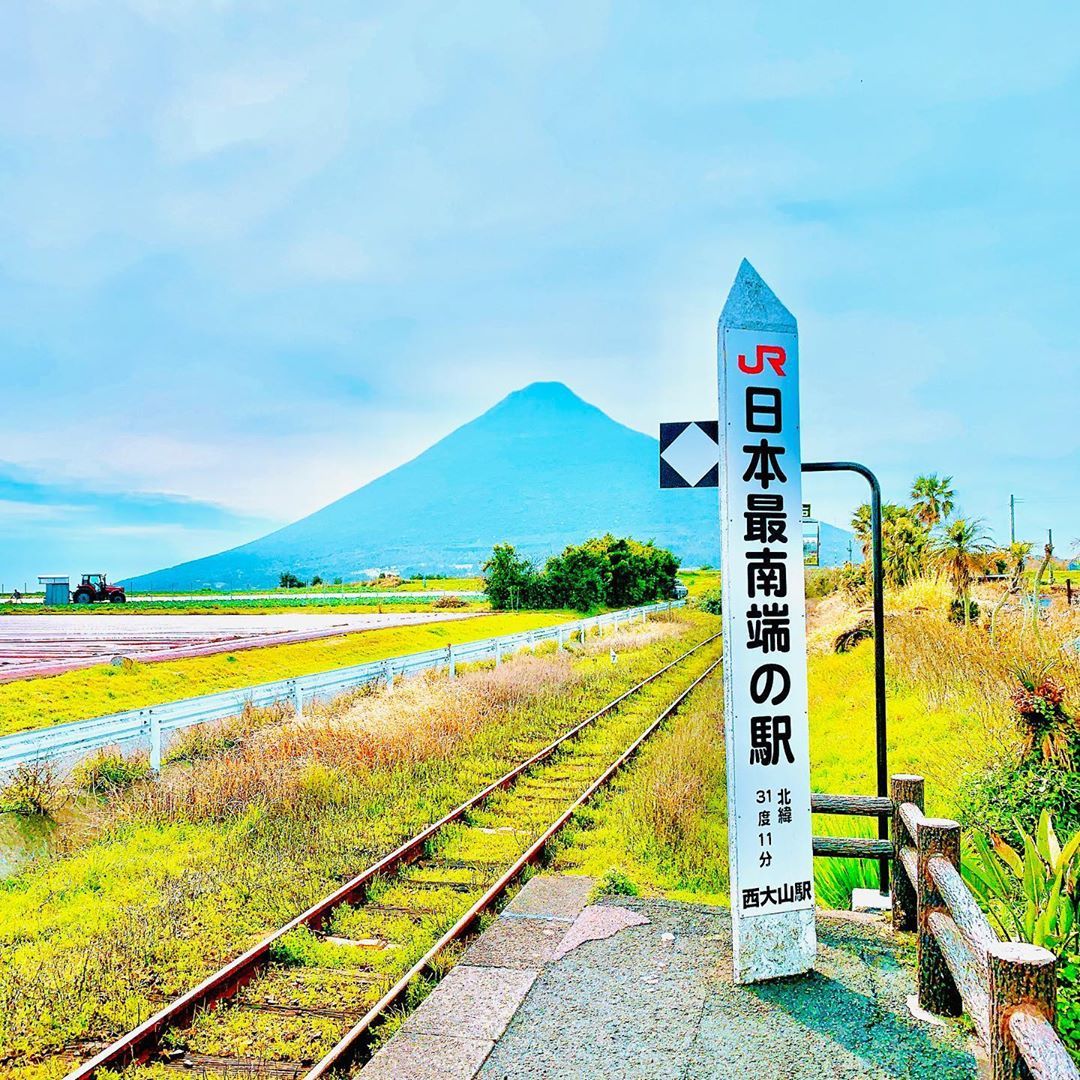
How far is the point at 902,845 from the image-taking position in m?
4.65

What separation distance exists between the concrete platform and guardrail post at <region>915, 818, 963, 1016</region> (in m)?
0.14

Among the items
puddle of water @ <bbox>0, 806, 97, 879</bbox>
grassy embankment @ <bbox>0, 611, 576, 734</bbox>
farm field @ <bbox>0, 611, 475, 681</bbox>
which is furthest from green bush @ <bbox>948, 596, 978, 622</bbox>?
farm field @ <bbox>0, 611, 475, 681</bbox>

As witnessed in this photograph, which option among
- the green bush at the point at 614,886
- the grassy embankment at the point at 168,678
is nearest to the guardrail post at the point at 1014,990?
the green bush at the point at 614,886

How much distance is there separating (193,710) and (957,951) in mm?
8838

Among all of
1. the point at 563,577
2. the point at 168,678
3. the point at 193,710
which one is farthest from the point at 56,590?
the point at 193,710

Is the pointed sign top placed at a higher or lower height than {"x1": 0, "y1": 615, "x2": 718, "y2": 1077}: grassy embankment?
higher

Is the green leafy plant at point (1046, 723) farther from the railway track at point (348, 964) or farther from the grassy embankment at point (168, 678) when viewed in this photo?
the grassy embankment at point (168, 678)

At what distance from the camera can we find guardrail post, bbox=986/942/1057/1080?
2584 millimetres

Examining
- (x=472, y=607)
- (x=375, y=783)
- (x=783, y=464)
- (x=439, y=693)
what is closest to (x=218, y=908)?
(x=375, y=783)

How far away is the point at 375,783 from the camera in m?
9.03

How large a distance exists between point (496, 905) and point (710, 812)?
2.71 m

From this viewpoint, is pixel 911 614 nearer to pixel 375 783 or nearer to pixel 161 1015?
pixel 375 783

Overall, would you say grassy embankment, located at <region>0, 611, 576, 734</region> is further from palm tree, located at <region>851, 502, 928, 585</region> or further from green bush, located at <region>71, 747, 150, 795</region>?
palm tree, located at <region>851, 502, 928, 585</region>

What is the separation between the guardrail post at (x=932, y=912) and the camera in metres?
3.88
